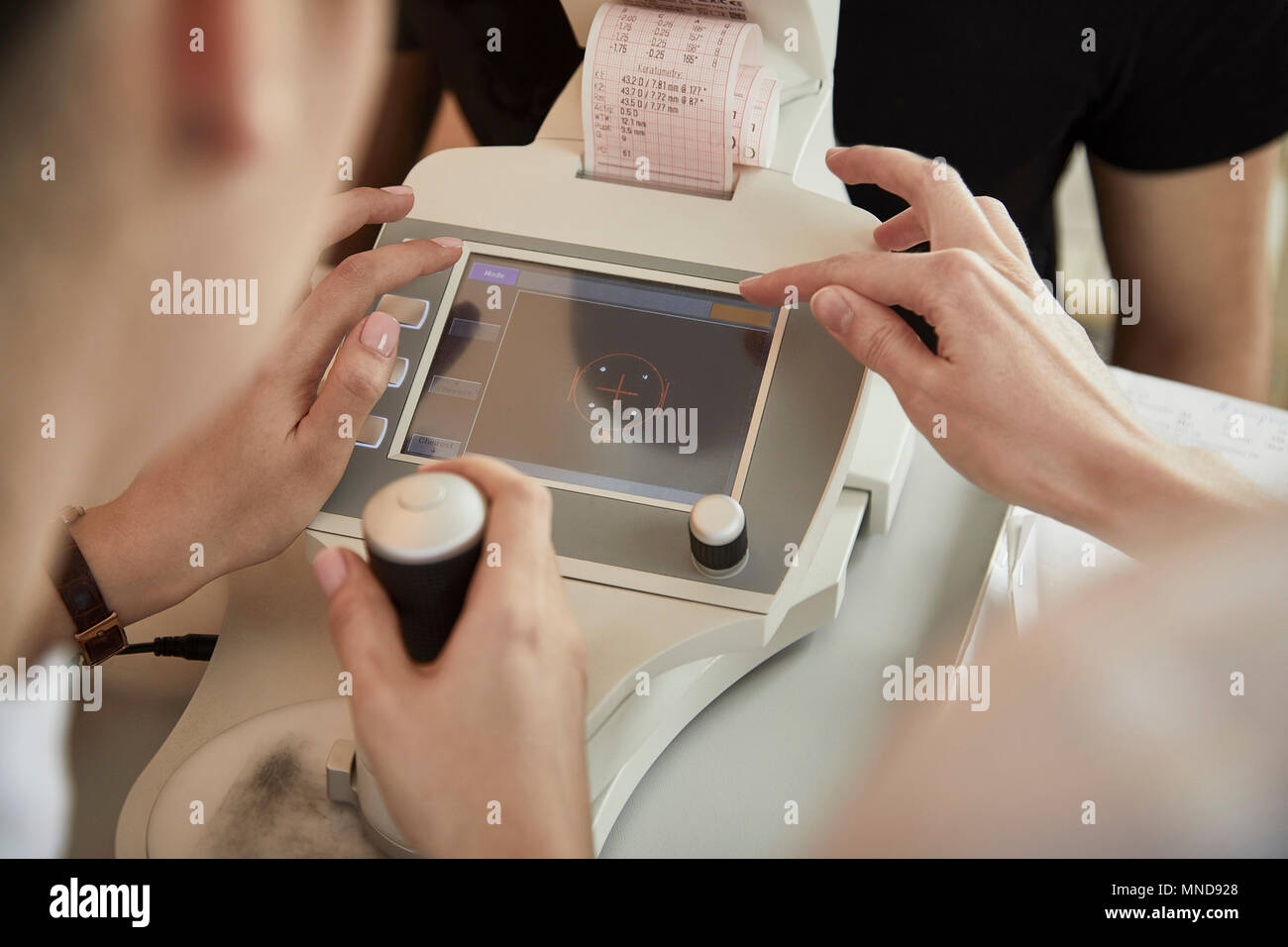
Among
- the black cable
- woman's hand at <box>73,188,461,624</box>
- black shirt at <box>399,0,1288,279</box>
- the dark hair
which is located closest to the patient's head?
the dark hair

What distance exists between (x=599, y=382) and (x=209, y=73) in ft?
1.31

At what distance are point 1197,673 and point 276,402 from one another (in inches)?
25.7

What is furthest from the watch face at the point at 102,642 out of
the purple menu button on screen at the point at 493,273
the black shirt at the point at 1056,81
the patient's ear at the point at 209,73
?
the black shirt at the point at 1056,81

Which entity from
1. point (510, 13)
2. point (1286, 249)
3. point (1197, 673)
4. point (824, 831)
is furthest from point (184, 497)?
point (1286, 249)

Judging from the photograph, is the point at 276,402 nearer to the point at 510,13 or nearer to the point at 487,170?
the point at 487,170

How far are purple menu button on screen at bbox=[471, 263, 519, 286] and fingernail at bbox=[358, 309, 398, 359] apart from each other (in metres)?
0.09

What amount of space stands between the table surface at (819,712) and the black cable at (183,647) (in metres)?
0.38

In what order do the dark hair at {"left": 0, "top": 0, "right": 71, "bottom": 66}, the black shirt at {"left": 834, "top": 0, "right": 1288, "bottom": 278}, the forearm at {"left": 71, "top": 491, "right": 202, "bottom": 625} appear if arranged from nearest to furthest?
the dark hair at {"left": 0, "top": 0, "right": 71, "bottom": 66}
the forearm at {"left": 71, "top": 491, "right": 202, "bottom": 625}
the black shirt at {"left": 834, "top": 0, "right": 1288, "bottom": 278}

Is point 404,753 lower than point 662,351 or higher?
lower

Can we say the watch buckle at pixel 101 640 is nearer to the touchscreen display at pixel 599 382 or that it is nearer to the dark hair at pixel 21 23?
the touchscreen display at pixel 599 382

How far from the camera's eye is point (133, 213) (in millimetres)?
423

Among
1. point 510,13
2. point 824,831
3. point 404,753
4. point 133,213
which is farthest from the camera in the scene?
point 510,13

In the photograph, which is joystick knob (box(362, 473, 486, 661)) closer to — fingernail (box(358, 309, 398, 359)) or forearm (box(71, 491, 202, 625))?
fingernail (box(358, 309, 398, 359))

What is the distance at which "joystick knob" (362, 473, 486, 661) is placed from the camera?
1.86 ft
